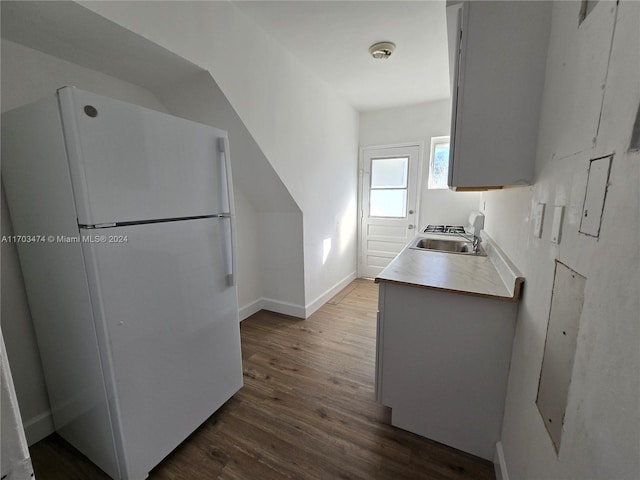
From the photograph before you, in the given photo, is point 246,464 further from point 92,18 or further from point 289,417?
point 92,18

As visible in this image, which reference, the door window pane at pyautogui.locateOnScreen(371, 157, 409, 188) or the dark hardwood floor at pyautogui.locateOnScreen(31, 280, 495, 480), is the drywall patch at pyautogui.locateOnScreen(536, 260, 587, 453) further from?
the door window pane at pyautogui.locateOnScreen(371, 157, 409, 188)

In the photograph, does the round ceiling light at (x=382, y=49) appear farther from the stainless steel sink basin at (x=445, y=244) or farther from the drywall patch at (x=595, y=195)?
the drywall patch at (x=595, y=195)

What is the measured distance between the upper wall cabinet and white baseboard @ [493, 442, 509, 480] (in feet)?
4.27

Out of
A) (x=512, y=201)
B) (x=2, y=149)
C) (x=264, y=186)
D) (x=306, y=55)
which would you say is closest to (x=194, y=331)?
(x=2, y=149)

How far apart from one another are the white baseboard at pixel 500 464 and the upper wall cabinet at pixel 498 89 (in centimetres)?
130

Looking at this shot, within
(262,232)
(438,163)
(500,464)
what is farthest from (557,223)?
(438,163)

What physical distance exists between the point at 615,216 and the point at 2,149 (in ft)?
7.60

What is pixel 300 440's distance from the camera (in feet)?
4.92

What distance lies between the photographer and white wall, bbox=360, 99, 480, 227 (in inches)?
141

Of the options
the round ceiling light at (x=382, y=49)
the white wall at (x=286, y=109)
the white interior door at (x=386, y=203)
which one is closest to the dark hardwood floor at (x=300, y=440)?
the white wall at (x=286, y=109)

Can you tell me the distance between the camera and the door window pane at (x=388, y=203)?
403cm

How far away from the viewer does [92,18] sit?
1211mm

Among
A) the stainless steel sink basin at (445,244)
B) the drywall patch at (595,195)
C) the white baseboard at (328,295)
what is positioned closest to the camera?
the drywall patch at (595,195)

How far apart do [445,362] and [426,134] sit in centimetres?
323
